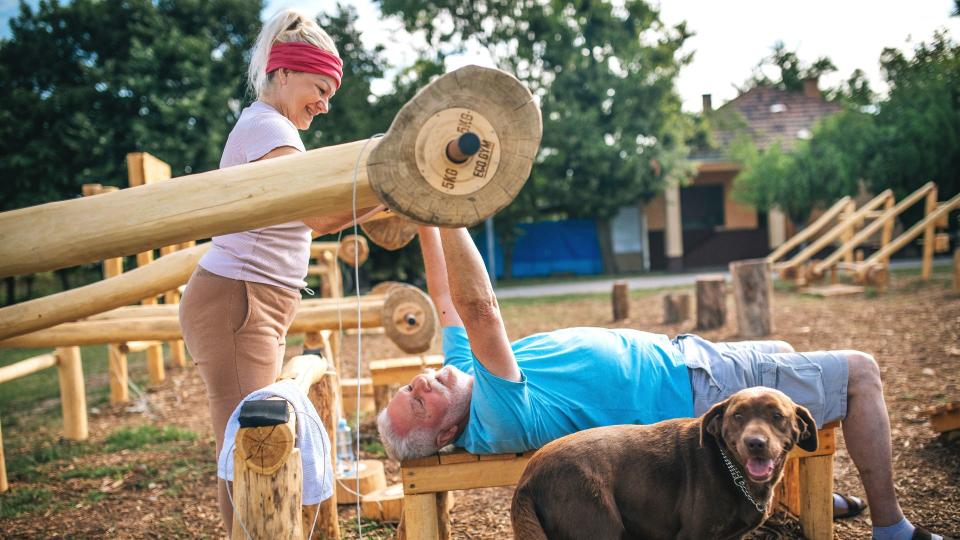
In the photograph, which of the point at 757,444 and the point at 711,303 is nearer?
the point at 757,444

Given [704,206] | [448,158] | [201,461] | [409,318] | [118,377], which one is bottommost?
[201,461]

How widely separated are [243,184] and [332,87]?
1.15m

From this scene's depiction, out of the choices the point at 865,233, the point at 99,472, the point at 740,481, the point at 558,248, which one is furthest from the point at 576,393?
the point at 558,248

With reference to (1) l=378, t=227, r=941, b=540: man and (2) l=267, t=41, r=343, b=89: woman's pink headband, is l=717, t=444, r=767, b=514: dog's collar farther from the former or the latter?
(2) l=267, t=41, r=343, b=89: woman's pink headband

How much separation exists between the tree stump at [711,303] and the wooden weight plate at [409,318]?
5.91 meters

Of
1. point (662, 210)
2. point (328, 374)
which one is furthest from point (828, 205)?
→ point (328, 374)

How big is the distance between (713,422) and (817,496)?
919mm

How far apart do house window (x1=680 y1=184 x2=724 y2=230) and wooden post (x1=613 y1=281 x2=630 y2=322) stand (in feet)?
54.5

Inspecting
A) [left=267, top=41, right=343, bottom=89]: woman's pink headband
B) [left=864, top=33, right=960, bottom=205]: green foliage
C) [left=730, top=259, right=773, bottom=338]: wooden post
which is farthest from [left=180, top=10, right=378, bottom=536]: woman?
[left=864, top=33, right=960, bottom=205]: green foliage

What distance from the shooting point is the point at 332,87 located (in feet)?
8.43

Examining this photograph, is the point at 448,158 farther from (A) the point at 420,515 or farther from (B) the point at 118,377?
(B) the point at 118,377

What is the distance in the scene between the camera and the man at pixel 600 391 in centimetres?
259

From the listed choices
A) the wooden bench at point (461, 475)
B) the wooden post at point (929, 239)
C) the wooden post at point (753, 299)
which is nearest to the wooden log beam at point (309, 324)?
the wooden bench at point (461, 475)

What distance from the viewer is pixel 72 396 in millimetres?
5945
